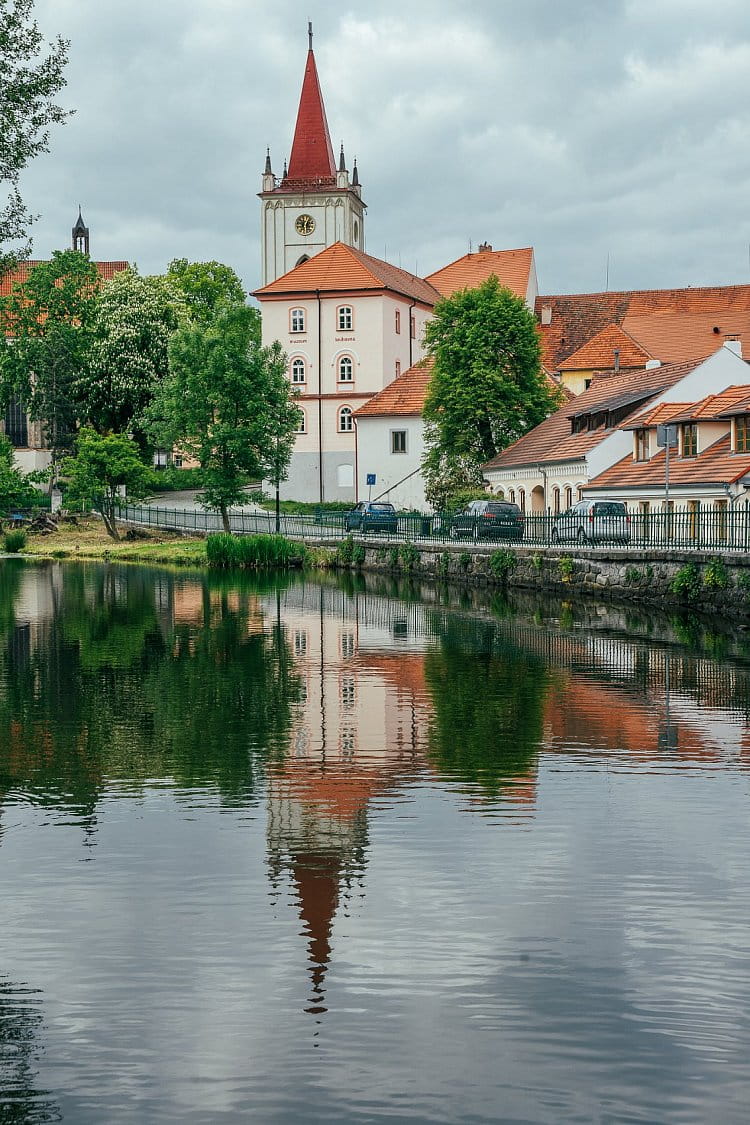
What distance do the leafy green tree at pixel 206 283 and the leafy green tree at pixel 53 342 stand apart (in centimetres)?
700

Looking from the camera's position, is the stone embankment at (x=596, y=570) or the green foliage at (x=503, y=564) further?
the green foliage at (x=503, y=564)

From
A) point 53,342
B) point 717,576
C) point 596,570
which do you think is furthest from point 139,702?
point 53,342

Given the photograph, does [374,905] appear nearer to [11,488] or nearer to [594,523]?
[594,523]

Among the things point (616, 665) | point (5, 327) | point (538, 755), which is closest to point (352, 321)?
point (5, 327)

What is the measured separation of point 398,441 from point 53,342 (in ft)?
78.5

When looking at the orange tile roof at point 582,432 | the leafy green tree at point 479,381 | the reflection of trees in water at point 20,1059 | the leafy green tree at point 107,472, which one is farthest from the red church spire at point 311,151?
the reflection of trees in water at point 20,1059

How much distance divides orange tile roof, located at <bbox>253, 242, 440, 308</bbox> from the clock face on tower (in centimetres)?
1064

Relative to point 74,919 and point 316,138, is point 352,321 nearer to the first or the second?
point 316,138

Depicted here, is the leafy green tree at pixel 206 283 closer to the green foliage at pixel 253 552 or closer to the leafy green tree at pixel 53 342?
the leafy green tree at pixel 53 342

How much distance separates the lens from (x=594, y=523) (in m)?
48.2

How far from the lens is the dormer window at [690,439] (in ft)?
166

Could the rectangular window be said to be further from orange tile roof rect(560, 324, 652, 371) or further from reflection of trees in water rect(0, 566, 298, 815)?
reflection of trees in water rect(0, 566, 298, 815)

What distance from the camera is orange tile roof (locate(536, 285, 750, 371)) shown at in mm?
83562

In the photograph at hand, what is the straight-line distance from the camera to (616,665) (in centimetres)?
2644
